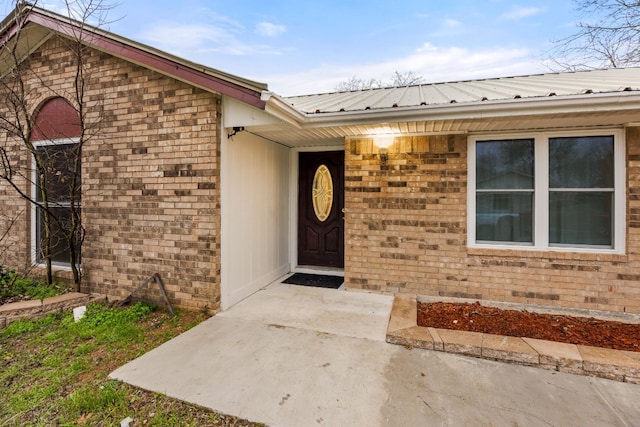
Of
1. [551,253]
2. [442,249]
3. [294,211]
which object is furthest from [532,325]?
[294,211]

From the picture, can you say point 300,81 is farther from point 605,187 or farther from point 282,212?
point 605,187

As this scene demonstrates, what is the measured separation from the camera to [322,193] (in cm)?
571

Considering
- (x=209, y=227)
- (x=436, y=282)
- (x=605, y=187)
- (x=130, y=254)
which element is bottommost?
(x=436, y=282)

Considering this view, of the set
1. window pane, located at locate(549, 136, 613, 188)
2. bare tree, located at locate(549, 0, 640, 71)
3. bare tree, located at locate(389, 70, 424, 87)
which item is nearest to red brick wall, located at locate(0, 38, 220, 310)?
window pane, located at locate(549, 136, 613, 188)

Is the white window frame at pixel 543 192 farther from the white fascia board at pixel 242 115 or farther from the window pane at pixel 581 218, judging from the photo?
the white fascia board at pixel 242 115

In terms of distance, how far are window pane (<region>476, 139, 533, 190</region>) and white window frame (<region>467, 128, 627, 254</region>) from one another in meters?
0.07

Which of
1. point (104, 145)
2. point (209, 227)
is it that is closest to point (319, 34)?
point (104, 145)

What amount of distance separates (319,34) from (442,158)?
9.79 metres

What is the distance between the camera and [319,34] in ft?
38.1

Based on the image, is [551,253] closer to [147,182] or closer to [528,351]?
[528,351]

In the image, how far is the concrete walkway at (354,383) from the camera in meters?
2.07

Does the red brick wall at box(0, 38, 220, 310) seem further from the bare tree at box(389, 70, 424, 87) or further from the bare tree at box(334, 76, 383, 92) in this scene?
the bare tree at box(389, 70, 424, 87)

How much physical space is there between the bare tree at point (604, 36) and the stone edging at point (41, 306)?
1107 centimetres

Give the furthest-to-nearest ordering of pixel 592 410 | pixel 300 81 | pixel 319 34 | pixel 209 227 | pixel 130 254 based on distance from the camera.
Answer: pixel 300 81 → pixel 319 34 → pixel 130 254 → pixel 209 227 → pixel 592 410
